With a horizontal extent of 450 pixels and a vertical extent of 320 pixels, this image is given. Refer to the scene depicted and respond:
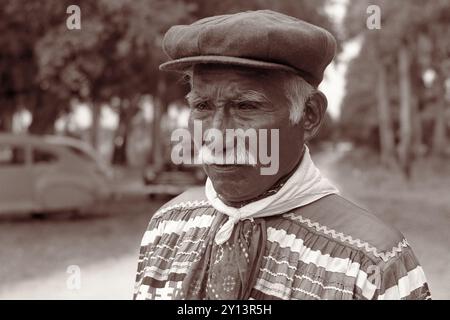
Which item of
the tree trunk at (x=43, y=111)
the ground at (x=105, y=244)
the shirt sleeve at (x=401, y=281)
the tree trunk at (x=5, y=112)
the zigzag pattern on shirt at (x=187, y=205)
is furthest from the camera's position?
the tree trunk at (x=5, y=112)

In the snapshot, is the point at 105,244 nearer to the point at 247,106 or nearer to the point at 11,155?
the point at 11,155

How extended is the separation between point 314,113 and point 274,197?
305 mm

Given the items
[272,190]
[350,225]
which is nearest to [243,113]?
[272,190]

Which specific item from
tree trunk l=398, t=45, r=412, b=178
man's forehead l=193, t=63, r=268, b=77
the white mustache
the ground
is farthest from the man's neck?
tree trunk l=398, t=45, r=412, b=178

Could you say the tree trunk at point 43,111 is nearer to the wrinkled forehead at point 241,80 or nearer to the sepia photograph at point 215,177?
the sepia photograph at point 215,177

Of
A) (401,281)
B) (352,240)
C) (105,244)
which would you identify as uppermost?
(352,240)

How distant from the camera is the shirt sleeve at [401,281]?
195 centimetres

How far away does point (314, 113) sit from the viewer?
7.15 ft

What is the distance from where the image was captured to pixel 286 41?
1.98 meters

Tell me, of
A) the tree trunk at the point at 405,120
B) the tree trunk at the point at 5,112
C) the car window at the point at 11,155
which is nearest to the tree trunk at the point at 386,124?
the tree trunk at the point at 405,120

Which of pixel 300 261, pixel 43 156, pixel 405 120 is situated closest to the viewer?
pixel 300 261

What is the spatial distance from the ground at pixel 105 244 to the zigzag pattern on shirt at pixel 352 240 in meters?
1.32

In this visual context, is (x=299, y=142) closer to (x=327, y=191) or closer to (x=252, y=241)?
(x=327, y=191)
